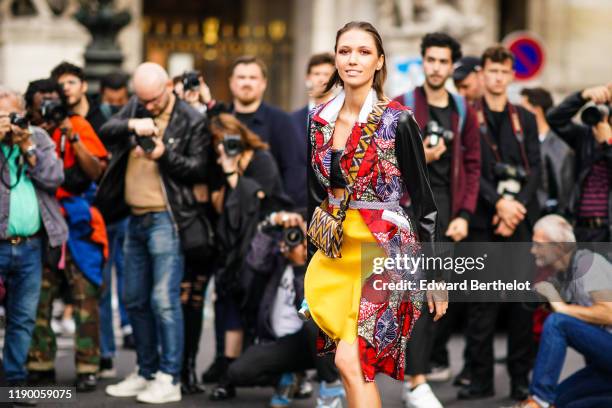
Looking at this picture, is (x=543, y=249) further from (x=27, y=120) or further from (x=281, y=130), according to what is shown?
(x=27, y=120)

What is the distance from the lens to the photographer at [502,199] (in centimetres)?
1041

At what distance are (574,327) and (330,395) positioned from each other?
1.60 m

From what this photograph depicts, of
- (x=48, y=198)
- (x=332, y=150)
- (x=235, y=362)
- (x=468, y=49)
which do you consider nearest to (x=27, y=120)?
(x=48, y=198)

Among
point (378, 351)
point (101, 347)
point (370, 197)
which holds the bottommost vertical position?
point (101, 347)

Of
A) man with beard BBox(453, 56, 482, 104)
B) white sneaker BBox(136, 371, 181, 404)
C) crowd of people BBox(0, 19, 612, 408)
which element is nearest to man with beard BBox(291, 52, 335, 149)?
crowd of people BBox(0, 19, 612, 408)

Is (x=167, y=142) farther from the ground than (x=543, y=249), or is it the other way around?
(x=167, y=142)

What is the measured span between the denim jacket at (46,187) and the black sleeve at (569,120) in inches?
140

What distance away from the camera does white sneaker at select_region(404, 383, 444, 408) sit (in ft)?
31.1

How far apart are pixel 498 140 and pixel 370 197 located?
374cm

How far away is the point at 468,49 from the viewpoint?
22.9 meters

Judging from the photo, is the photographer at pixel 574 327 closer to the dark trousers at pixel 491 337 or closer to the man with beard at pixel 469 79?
the dark trousers at pixel 491 337

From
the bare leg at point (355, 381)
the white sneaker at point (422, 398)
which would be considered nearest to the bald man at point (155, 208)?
the white sneaker at point (422, 398)

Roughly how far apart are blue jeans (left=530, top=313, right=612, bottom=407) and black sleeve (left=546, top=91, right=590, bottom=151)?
1812 millimetres

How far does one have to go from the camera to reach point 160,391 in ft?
32.0
